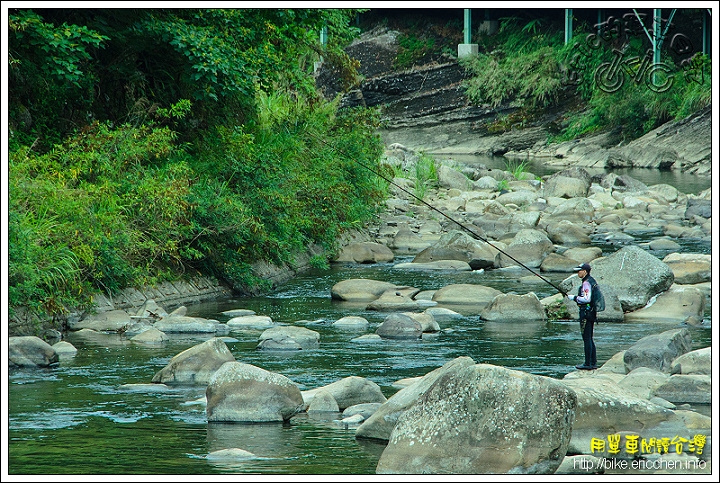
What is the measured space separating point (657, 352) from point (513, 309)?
350cm

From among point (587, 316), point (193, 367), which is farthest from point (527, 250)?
point (193, 367)

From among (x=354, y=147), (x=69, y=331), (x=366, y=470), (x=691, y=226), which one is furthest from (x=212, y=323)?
(x=691, y=226)

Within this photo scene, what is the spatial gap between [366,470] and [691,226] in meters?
18.8

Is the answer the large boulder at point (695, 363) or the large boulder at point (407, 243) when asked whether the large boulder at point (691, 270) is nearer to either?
the large boulder at point (407, 243)

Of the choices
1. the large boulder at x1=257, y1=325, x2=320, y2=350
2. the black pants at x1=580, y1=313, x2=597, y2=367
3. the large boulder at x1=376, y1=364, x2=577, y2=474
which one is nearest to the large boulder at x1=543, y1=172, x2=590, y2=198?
the large boulder at x1=257, y1=325, x2=320, y2=350

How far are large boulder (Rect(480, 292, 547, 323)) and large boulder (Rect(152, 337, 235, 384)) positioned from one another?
4592mm

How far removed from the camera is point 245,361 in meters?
10.1

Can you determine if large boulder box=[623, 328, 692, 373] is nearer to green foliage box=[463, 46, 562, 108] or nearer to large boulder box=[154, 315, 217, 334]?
large boulder box=[154, 315, 217, 334]

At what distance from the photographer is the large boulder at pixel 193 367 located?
9.27 m

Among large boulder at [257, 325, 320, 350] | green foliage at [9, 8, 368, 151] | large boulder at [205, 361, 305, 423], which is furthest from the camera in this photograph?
green foliage at [9, 8, 368, 151]

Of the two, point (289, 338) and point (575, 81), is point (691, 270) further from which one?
point (575, 81)

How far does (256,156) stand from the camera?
16359 millimetres

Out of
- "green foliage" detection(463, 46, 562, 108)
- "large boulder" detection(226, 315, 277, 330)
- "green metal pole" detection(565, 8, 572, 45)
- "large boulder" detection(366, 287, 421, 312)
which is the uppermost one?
"green metal pole" detection(565, 8, 572, 45)

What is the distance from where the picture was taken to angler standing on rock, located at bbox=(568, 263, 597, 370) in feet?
32.7
